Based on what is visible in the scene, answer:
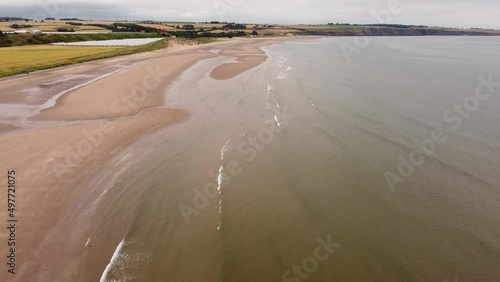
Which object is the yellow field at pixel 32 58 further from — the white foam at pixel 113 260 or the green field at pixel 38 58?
the white foam at pixel 113 260

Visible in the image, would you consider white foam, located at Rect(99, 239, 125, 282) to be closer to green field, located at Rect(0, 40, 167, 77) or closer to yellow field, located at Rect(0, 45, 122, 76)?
green field, located at Rect(0, 40, 167, 77)

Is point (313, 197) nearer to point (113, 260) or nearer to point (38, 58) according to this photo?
point (113, 260)

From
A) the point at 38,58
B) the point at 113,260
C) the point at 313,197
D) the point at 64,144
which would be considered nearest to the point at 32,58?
the point at 38,58

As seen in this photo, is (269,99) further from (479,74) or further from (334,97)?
(479,74)

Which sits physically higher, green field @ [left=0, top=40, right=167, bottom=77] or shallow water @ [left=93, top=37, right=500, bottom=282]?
shallow water @ [left=93, top=37, right=500, bottom=282]

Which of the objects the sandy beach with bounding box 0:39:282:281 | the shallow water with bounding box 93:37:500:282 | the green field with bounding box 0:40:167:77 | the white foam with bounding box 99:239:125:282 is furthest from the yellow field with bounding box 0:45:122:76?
the white foam with bounding box 99:239:125:282

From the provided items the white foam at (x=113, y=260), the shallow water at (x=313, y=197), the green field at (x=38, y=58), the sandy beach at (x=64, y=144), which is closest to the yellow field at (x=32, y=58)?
the green field at (x=38, y=58)

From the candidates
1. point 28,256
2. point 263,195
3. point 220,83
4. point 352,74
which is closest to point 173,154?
point 263,195
